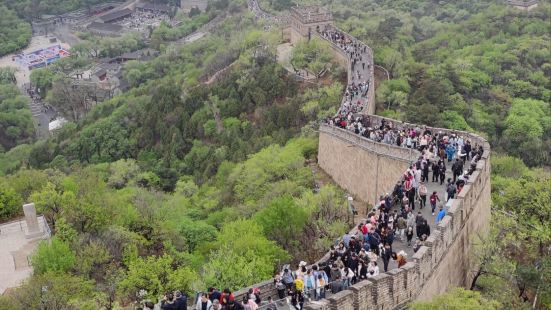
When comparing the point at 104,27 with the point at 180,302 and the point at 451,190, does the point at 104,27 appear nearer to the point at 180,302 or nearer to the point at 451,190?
the point at 451,190

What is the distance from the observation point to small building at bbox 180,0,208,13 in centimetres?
16225

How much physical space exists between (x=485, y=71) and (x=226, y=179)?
3943cm

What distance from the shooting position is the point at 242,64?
78.8 m

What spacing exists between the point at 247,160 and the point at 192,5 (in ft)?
390

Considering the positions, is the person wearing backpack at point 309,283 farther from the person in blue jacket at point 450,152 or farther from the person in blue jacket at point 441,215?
the person in blue jacket at point 450,152

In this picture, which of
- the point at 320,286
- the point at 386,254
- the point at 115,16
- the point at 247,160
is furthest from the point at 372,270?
the point at 115,16

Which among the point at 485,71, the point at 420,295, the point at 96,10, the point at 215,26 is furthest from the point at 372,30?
the point at 96,10

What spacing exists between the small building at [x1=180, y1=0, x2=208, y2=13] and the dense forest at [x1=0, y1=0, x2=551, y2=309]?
1369 inches

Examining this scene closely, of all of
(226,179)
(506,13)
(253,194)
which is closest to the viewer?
(253,194)

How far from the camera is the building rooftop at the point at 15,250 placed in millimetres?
33188

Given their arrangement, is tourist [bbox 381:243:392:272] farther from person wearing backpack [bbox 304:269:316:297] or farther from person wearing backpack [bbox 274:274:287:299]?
person wearing backpack [bbox 274:274:287:299]

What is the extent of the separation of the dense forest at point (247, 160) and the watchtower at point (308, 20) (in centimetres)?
420

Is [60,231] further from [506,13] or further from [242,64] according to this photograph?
[506,13]

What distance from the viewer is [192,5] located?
165m
